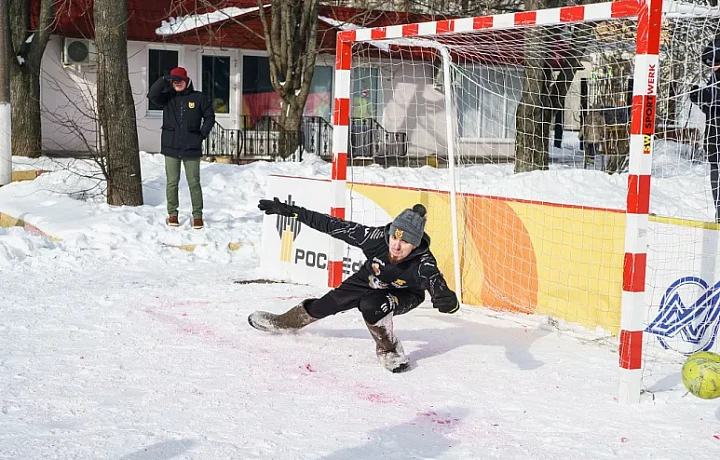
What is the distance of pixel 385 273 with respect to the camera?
6.08 meters

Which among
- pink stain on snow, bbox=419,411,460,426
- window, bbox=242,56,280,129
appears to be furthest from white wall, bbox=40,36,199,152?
pink stain on snow, bbox=419,411,460,426

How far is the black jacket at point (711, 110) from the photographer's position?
7.08m

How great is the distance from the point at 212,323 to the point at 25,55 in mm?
12357

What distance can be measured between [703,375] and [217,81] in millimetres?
18785

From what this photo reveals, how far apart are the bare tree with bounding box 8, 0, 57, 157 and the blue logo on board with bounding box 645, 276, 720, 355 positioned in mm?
14038

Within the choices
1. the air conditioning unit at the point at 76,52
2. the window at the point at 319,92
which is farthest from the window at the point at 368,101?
the air conditioning unit at the point at 76,52

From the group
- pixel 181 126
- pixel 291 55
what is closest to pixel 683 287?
pixel 181 126

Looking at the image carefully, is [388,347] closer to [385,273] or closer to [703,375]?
[385,273]

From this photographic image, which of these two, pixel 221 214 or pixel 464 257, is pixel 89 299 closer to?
pixel 464 257

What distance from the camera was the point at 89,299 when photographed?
804 centimetres

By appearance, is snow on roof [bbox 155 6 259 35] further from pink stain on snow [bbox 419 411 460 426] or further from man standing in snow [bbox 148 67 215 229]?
pink stain on snow [bbox 419 411 460 426]

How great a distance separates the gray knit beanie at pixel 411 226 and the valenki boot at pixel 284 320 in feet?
3.94

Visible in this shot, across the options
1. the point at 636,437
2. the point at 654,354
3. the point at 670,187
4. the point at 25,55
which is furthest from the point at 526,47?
the point at 25,55

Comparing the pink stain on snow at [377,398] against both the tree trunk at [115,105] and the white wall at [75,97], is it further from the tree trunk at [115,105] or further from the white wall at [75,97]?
the white wall at [75,97]
